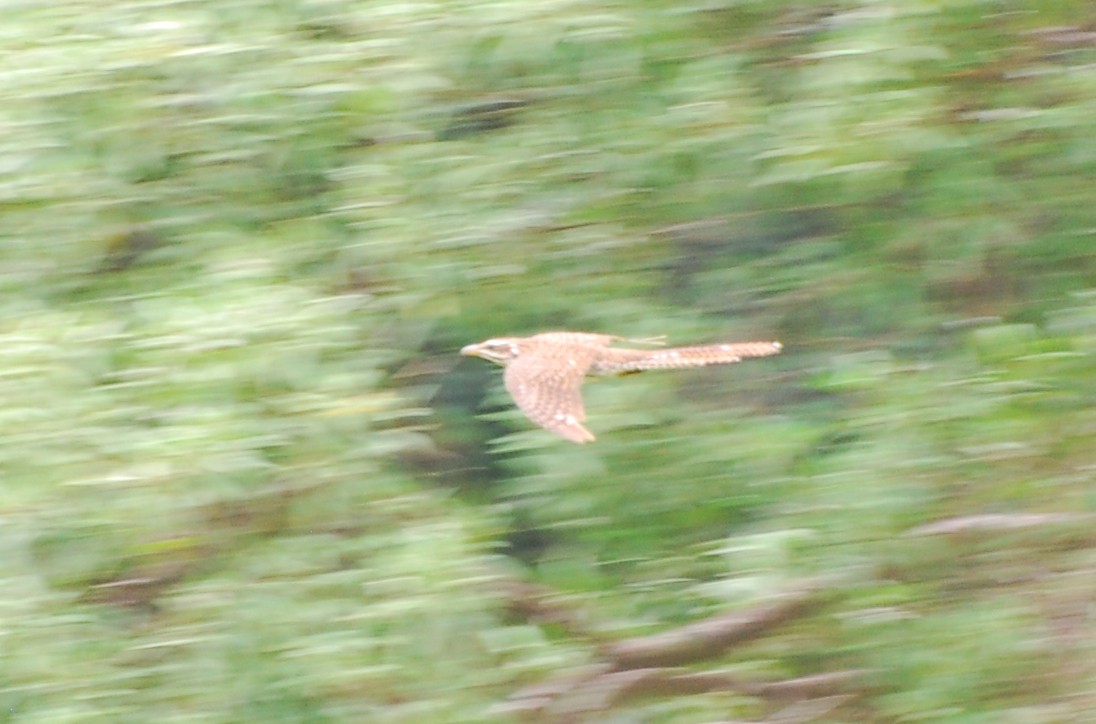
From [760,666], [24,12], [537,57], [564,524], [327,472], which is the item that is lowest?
[760,666]

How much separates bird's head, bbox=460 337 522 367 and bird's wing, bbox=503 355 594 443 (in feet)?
0.22

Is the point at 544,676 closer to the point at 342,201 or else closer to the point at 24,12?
the point at 342,201

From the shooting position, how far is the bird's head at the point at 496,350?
4.26 m

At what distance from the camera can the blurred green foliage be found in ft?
11.6

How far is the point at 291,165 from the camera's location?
170 inches

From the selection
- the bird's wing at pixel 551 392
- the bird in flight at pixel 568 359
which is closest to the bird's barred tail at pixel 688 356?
the bird in flight at pixel 568 359

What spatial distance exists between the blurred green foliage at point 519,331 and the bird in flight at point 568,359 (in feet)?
0.25

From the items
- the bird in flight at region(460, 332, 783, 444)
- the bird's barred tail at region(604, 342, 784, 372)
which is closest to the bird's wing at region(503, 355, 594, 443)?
the bird in flight at region(460, 332, 783, 444)

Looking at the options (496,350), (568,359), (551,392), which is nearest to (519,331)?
(496,350)

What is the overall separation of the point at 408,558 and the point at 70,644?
0.70 m

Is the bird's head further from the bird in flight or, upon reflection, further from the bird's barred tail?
the bird's barred tail

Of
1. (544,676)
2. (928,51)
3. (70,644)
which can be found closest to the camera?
(70,644)

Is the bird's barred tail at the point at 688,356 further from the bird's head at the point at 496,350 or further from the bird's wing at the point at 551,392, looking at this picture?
the bird's head at the point at 496,350

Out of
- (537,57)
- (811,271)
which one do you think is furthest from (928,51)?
(537,57)
